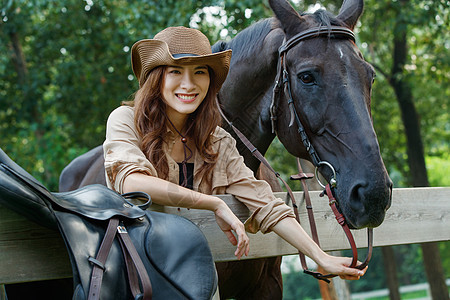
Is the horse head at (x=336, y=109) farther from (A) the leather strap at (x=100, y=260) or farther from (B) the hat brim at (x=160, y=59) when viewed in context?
(A) the leather strap at (x=100, y=260)

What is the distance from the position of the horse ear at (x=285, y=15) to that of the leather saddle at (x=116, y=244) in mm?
1359

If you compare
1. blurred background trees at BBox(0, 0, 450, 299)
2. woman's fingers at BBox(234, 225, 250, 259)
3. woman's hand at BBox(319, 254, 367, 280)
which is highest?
woman's fingers at BBox(234, 225, 250, 259)

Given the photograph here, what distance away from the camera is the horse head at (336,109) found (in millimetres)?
2023

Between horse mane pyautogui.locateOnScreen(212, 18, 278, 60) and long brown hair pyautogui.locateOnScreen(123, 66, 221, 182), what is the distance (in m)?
0.63

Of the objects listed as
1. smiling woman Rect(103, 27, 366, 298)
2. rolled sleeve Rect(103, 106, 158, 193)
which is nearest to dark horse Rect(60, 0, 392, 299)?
smiling woman Rect(103, 27, 366, 298)

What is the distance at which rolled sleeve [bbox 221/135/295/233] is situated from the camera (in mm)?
2072

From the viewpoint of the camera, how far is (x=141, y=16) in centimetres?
637

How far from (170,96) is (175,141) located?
0.71 feet

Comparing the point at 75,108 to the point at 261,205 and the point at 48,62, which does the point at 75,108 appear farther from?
the point at 261,205

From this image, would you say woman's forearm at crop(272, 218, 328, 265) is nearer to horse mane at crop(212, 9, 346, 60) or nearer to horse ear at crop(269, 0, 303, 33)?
horse ear at crop(269, 0, 303, 33)

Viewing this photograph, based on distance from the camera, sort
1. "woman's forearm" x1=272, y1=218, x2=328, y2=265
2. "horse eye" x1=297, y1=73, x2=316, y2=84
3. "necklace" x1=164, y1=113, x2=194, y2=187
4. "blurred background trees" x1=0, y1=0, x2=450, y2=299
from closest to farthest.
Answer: "woman's forearm" x1=272, y1=218, x2=328, y2=265, "necklace" x1=164, y1=113, x2=194, y2=187, "horse eye" x1=297, y1=73, x2=316, y2=84, "blurred background trees" x1=0, y1=0, x2=450, y2=299

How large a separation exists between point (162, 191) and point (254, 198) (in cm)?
48

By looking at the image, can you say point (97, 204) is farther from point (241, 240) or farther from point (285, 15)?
point (285, 15)

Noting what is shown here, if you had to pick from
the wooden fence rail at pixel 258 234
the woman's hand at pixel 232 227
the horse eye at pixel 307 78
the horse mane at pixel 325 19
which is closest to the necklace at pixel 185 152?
the wooden fence rail at pixel 258 234
